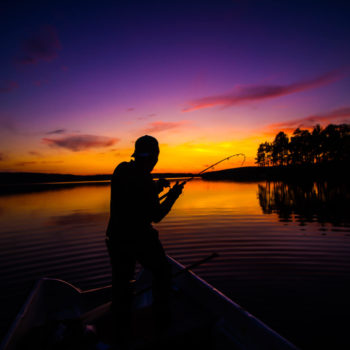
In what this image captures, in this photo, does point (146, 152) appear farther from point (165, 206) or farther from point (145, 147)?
point (165, 206)

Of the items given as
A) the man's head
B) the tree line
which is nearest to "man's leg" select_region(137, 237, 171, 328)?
the man's head

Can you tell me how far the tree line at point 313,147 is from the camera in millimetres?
75812

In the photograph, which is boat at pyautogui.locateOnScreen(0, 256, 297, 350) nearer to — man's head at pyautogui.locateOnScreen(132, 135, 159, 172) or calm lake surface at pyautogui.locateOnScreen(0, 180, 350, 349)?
man's head at pyautogui.locateOnScreen(132, 135, 159, 172)

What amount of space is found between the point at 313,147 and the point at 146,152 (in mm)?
92237

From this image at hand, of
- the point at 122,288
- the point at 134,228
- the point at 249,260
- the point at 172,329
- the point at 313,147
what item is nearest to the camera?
the point at 134,228

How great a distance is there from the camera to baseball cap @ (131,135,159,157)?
3.42 m

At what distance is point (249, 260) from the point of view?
9703 mm

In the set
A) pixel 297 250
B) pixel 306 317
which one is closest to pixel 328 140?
pixel 297 250

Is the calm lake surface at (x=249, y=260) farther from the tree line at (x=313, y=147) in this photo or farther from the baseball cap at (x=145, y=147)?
the tree line at (x=313, y=147)

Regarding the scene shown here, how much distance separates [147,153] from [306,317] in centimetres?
550

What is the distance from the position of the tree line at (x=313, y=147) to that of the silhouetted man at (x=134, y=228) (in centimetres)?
8645

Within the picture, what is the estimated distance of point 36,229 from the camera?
16.4m

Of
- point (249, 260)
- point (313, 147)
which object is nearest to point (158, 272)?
point (249, 260)

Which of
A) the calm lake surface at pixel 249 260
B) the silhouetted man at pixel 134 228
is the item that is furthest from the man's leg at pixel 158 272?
the calm lake surface at pixel 249 260
